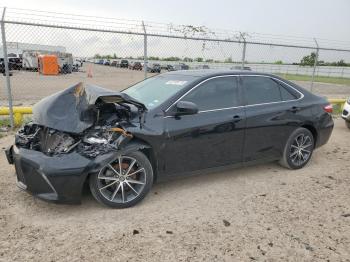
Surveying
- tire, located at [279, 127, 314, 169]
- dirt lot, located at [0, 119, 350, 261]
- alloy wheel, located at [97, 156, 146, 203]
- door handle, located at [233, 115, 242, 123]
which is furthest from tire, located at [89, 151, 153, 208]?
tire, located at [279, 127, 314, 169]

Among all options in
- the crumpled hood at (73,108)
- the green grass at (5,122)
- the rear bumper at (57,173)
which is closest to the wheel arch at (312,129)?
the crumpled hood at (73,108)

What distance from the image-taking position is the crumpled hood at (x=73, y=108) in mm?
3611

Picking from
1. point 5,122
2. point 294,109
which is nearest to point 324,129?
point 294,109

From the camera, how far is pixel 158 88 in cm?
460

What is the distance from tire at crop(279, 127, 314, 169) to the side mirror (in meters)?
1.90

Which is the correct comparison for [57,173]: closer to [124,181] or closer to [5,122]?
[124,181]

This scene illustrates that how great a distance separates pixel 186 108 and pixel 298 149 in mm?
2312

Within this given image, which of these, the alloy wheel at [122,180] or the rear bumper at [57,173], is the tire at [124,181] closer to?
the alloy wheel at [122,180]

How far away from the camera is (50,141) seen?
3639 millimetres

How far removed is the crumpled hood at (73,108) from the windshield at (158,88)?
379 millimetres

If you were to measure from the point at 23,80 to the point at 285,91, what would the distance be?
19711mm

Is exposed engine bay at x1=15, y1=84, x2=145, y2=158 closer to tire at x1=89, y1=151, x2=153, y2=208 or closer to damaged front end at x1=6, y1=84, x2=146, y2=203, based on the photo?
damaged front end at x1=6, y1=84, x2=146, y2=203

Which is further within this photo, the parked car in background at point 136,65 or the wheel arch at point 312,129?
the parked car in background at point 136,65

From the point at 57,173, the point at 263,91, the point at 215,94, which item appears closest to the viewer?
the point at 57,173
